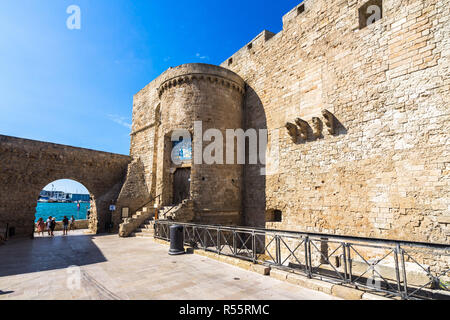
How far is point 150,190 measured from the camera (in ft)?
53.3

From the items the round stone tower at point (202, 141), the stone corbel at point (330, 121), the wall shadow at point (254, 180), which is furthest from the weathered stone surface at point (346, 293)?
the round stone tower at point (202, 141)

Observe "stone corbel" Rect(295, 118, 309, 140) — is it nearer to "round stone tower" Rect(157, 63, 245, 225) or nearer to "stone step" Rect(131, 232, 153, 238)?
"round stone tower" Rect(157, 63, 245, 225)

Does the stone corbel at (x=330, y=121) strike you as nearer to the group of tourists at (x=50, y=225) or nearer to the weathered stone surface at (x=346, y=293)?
the weathered stone surface at (x=346, y=293)

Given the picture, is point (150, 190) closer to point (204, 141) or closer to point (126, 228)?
point (126, 228)

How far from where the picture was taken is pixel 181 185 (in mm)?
14133

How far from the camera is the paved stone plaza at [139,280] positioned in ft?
13.6

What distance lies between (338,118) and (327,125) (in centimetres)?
48

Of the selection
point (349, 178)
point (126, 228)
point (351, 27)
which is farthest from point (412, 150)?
point (126, 228)

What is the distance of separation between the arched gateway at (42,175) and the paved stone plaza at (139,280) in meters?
6.78

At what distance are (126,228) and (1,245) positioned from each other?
487cm

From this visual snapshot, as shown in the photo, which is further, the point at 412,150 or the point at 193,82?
the point at 193,82

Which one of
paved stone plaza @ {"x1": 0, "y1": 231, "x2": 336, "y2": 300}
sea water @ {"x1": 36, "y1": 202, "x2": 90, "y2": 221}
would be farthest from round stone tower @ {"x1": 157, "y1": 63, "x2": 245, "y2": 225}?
sea water @ {"x1": 36, "y1": 202, "x2": 90, "y2": 221}

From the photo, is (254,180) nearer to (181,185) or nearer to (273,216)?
(273,216)

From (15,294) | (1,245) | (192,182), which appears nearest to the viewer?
(15,294)
